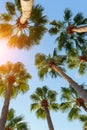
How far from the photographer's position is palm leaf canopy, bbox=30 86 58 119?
2555cm

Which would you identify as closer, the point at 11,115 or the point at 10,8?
the point at 11,115

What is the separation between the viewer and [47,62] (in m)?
24.5

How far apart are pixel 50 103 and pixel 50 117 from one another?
2075 mm

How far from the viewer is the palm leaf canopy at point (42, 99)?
25.5 meters

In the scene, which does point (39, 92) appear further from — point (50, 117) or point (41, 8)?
point (41, 8)

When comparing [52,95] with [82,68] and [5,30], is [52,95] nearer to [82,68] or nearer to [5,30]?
[82,68]

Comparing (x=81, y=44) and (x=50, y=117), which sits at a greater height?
(x=81, y=44)

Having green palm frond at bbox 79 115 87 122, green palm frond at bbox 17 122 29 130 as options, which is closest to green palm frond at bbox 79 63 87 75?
green palm frond at bbox 79 115 87 122

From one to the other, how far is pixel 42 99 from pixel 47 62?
163 inches

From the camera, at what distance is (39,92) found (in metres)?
26.9

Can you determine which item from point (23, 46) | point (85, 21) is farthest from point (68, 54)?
point (23, 46)

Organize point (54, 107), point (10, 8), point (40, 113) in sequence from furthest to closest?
point (54, 107), point (40, 113), point (10, 8)

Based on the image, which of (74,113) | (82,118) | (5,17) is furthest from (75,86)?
(5,17)

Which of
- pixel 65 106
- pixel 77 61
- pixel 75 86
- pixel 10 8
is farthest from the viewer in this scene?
pixel 77 61
